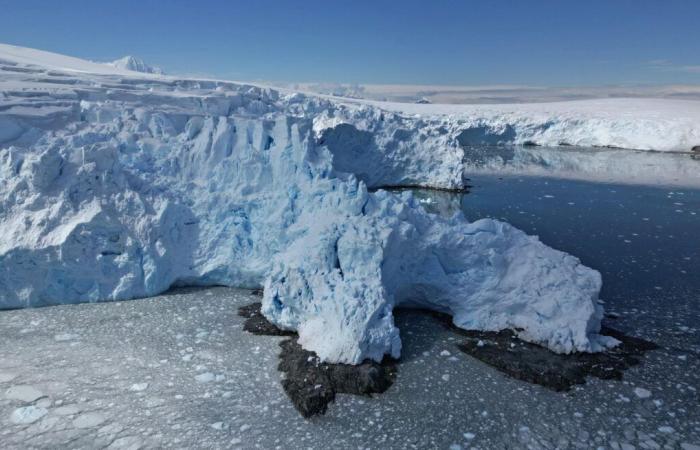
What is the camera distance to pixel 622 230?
25.6 feet

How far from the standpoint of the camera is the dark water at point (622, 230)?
188 inches

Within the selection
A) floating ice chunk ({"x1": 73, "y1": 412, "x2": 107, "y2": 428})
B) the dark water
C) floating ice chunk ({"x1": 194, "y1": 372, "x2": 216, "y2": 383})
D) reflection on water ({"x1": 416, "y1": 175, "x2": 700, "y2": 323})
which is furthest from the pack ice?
floating ice chunk ({"x1": 73, "y1": 412, "x2": 107, "y2": 428})

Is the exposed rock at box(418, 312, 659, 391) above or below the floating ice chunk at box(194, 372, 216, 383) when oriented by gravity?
above

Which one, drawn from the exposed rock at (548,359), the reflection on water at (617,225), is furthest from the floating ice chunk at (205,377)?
the reflection on water at (617,225)

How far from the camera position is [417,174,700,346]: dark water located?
4.79 meters

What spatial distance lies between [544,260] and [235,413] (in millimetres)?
3007

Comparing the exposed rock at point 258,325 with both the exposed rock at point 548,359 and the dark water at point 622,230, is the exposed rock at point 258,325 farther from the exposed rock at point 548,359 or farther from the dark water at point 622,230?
the dark water at point 622,230

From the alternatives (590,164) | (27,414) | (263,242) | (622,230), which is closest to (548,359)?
(263,242)

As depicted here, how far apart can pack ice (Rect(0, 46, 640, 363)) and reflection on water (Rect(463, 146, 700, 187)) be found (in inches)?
387

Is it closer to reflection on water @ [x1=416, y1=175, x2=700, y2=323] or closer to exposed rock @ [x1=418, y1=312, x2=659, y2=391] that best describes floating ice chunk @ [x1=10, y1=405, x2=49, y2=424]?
exposed rock @ [x1=418, y1=312, x2=659, y2=391]

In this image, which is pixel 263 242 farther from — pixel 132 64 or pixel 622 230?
pixel 132 64

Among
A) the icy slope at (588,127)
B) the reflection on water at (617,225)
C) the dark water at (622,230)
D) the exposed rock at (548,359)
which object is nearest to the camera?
the exposed rock at (548,359)

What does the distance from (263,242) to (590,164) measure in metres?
14.7

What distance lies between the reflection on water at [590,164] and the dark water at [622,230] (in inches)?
52.7
